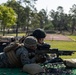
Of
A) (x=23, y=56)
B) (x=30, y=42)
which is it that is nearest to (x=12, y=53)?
(x=23, y=56)

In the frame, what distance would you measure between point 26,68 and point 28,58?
0.22 metres

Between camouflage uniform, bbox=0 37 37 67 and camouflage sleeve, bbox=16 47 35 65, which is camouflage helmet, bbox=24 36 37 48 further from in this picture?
camouflage sleeve, bbox=16 47 35 65

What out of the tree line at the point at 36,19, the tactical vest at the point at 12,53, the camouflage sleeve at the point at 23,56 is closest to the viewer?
the camouflage sleeve at the point at 23,56

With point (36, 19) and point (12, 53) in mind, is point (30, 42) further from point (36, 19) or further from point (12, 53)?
point (36, 19)

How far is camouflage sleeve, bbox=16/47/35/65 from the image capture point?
4.97m

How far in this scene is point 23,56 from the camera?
4.98m

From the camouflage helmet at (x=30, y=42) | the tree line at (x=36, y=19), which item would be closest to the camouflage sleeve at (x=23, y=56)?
the camouflage helmet at (x=30, y=42)

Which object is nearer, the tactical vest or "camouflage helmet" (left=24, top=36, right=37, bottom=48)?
"camouflage helmet" (left=24, top=36, right=37, bottom=48)

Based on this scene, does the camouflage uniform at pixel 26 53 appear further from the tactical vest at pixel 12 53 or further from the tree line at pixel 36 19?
the tree line at pixel 36 19

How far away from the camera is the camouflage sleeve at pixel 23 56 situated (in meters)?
4.97

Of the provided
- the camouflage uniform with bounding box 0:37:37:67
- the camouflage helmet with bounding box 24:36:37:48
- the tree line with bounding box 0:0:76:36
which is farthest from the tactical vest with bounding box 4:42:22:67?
the tree line with bounding box 0:0:76:36

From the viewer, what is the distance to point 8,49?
207 inches

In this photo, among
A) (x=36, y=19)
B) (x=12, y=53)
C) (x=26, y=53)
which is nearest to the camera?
(x=26, y=53)

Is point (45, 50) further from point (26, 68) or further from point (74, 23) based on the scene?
point (74, 23)
